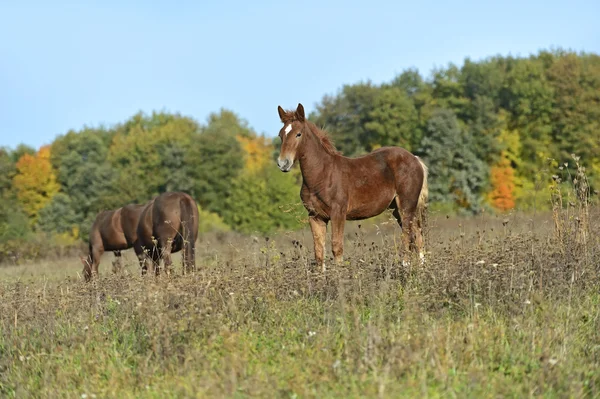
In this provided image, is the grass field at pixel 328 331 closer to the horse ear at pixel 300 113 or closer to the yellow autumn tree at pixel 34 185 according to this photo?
the horse ear at pixel 300 113

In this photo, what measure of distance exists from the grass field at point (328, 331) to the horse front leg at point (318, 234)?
94cm

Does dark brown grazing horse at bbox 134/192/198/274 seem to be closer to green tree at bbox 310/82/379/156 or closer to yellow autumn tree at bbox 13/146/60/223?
green tree at bbox 310/82/379/156

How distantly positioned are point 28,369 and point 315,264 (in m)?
3.66

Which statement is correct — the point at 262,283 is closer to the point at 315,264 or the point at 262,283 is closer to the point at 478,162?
the point at 315,264

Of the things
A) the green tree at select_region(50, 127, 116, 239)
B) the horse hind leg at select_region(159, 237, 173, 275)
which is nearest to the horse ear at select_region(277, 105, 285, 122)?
the horse hind leg at select_region(159, 237, 173, 275)

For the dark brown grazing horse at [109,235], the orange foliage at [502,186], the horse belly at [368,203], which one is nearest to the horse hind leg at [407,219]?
the horse belly at [368,203]

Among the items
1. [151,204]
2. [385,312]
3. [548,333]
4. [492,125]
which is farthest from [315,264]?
[492,125]

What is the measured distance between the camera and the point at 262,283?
8172 mm

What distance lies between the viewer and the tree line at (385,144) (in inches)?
2035

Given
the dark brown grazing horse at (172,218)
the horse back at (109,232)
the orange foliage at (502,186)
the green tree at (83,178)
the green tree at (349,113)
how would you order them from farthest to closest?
the green tree at (83,178), the green tree at (349,113), the orange foliage at (502,186), the horse back at (109,232), the dark brown grazing horse at (172,218)

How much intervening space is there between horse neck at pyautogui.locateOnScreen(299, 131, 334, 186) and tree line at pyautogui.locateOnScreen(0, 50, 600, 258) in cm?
3229

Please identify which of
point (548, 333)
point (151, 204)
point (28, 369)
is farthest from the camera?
point (151, 204)

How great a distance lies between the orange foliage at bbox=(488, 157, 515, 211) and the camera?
2037 inches

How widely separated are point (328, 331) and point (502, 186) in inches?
1880
